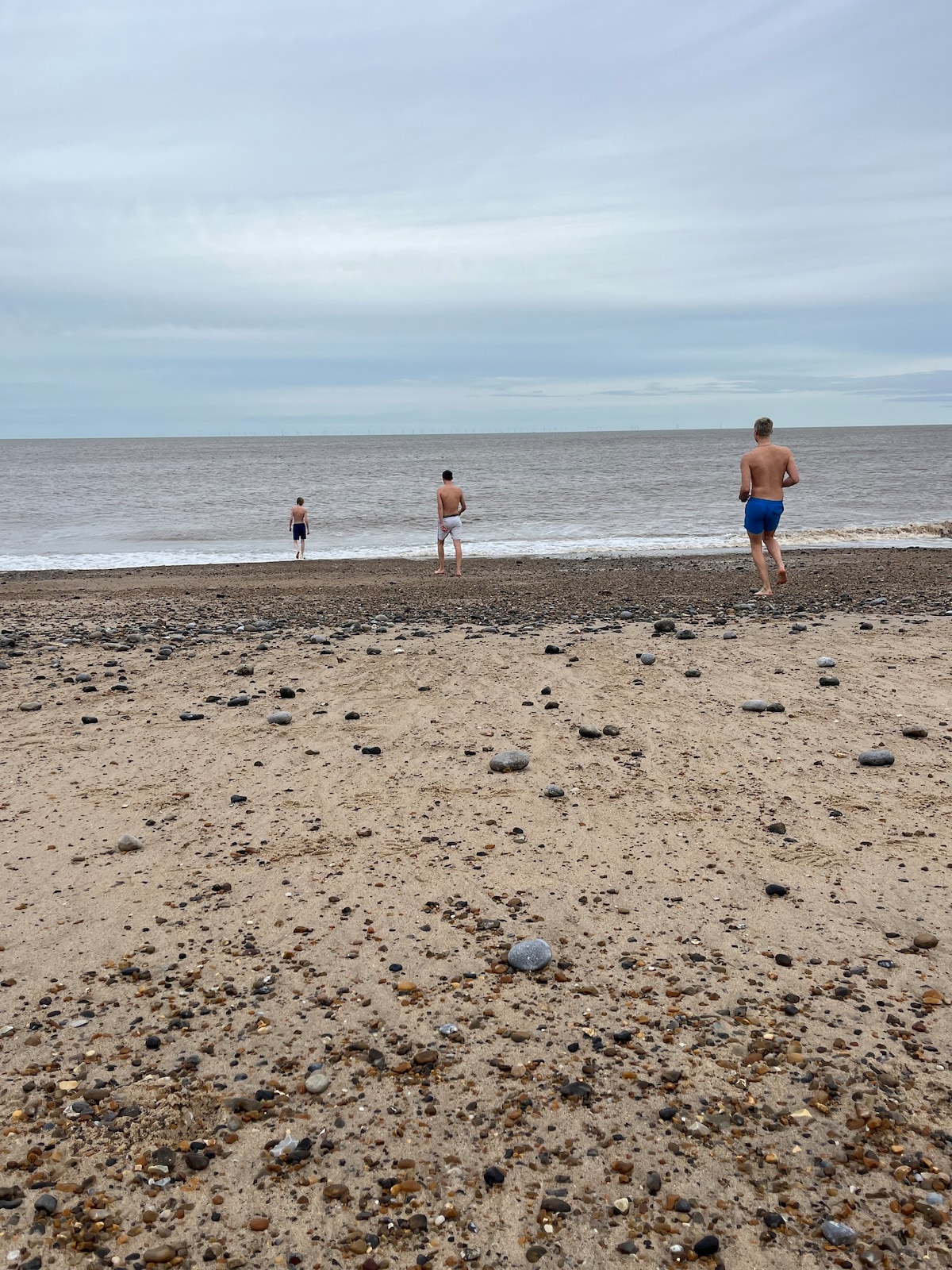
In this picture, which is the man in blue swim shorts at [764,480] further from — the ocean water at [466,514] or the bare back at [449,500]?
the ocean water at [466,514]

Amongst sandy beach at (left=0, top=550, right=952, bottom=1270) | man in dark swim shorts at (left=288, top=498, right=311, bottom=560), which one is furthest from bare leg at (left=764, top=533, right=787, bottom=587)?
man in dark swim shorts at (left=288, top=498, right=311, bottom=560)

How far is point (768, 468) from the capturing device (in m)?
11.1

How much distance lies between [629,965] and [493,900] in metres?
→ 0.77

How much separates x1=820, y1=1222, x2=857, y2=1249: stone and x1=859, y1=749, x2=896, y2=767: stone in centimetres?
356

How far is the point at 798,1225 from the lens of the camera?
2432 mm

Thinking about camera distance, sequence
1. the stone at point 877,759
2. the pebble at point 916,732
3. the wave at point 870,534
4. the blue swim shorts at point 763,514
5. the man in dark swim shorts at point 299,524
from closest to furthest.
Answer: the stone at point 877,759 < the pebble at point 916,732 < the blue swim shorts at point 763,514 < the man in dark swim shorts at point 299,524 < the wave at point 870,534

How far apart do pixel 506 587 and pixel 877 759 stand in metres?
9.51

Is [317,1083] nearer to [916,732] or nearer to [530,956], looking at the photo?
[530,956]

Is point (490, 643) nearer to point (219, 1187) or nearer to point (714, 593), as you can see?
point (714, 593)

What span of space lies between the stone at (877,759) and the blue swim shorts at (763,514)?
604 centimetres

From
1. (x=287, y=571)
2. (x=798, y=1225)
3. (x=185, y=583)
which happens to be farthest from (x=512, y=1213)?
(x=287, y=571)

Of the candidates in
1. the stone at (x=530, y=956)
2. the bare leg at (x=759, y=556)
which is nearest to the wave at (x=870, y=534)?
the bare leg at (x=759, y=556)

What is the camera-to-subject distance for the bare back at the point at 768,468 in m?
11.0

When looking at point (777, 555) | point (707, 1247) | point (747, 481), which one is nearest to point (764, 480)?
point (747, 481)
